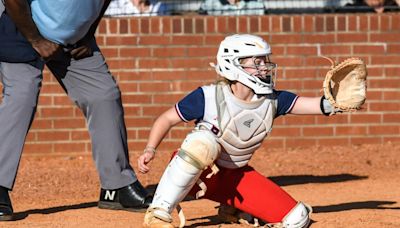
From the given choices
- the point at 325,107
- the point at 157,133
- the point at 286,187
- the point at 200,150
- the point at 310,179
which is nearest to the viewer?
the point at 200,150

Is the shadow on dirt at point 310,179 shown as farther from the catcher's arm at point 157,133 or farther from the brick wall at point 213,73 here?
the catcher's arm at point 157,133

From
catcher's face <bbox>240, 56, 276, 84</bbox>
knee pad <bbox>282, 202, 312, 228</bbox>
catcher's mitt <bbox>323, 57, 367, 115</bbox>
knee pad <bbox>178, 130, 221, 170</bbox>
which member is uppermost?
catcher's face <bbox>240, 56, 276, 84</bbox>

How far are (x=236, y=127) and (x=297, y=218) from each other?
2.07 feet

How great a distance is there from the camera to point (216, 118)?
6.55 metres

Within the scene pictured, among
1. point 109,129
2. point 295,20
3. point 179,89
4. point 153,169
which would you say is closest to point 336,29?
point 295,20

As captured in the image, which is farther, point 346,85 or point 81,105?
point 81,105

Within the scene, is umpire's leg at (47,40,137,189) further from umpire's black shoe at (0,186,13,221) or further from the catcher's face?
the catcher's face

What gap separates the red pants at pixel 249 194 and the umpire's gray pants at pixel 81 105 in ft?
3.01

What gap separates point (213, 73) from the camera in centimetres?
1033

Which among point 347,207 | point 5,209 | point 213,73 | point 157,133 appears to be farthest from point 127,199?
point 213,73

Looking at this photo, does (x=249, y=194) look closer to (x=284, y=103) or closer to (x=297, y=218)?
(x=297, y=218)

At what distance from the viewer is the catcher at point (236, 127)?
6.45 metres

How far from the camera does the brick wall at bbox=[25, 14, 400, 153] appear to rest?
A: 1033cm

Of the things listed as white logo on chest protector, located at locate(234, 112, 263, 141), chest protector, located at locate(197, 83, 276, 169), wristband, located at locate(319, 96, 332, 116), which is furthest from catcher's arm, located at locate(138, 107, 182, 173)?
wristband, located at locate(319, 96, 332, 116)
